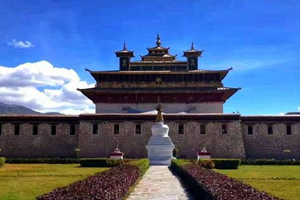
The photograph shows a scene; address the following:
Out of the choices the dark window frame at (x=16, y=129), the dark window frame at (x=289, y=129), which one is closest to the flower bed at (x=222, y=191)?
the dark window frame at (x=289, y=129)

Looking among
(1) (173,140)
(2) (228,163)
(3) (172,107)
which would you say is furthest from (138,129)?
(3) (172,107)

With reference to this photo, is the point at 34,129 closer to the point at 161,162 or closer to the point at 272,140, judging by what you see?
the point at 161,162

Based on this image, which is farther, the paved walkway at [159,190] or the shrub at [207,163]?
the shrub at [207,163]

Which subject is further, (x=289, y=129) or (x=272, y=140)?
(x=289, y=129)

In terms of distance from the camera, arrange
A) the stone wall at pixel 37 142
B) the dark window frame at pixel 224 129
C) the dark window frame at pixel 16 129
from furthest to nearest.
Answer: the dark window frame at pixel 16 129 → the stone wall at pixel 37 142 → the dark window frame at pixel 224 129

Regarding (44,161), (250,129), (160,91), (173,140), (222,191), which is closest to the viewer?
(222,191)

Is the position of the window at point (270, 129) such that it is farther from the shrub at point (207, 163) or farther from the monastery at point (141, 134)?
the shrub at point (207, 163)

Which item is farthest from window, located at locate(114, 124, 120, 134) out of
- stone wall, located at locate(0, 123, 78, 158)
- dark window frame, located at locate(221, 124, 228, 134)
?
dark window frame, located at locate(221, 124, 228, 134)

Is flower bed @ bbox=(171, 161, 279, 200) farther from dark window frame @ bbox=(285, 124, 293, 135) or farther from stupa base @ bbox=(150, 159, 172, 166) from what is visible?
dark window frame @ bbox=(285, 124, 293, 135)

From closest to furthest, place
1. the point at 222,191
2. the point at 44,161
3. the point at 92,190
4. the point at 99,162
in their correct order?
the point at 222,191 → the point at 92,190 → the point at 99,162 → the point at 44,161

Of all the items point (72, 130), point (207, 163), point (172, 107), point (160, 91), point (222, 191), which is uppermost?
point (160, 91)

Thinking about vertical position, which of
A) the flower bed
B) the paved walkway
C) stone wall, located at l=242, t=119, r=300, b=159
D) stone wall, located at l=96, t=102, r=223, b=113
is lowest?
the paved walkway

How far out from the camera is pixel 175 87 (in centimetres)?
4994

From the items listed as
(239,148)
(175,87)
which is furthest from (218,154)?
(175,87)
